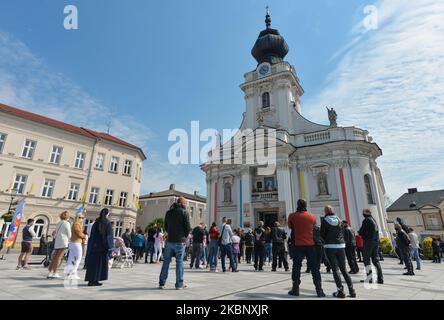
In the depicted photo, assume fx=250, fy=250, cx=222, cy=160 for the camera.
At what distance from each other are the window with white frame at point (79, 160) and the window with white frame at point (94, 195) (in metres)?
2.65

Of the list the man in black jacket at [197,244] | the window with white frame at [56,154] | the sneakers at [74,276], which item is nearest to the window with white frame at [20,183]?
the window with white frame at [56,154]

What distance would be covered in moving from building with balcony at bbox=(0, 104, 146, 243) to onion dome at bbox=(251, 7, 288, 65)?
20.0 meters

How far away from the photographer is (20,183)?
851 inches

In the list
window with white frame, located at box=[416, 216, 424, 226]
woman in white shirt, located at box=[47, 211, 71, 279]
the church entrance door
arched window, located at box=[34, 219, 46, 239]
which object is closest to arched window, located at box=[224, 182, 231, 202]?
the church entrance door

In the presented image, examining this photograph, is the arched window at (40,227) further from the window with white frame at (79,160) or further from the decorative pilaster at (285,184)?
the decorative pilaster at (285,184)

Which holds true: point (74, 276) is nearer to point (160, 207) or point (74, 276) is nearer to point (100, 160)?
point (100, 160)

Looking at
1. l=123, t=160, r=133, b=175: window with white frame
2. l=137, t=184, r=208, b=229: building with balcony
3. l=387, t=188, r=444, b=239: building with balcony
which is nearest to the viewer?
l=123, t=160, r=133, b=175: window with white frame

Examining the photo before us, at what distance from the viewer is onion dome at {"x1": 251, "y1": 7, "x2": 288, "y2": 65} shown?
3153 cm

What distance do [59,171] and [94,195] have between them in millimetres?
4018

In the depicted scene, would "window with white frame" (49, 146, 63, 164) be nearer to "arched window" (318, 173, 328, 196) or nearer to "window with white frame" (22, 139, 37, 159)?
"window with white frame" (22, 139, 37, 159)

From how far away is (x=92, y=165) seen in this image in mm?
26250

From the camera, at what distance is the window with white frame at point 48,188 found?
2291cm
